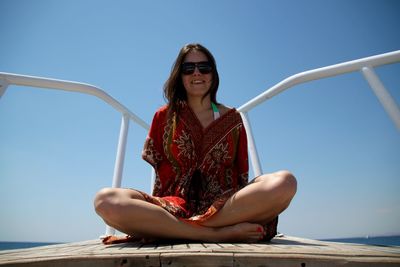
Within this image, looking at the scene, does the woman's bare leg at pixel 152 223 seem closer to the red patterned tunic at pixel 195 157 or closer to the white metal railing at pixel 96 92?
the red patterned tunic at pixel 195 157

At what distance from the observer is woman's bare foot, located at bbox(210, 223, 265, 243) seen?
5.47 feet

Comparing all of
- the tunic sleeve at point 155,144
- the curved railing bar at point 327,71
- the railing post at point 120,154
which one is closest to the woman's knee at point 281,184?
the curved railing bar at point 327,71

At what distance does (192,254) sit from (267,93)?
5.79 feet

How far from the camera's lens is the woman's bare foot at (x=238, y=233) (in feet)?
5.47

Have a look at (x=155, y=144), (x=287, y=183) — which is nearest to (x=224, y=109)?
(x=155, y=144)

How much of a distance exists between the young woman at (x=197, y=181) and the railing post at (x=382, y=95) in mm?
609

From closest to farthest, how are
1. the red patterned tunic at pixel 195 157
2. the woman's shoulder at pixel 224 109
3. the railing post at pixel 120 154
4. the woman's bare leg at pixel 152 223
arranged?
the woman's bare leg at pixel 152 223 < the red patterned tunic at pixel 195 157 < the woman's shoulder at pixel 224 109 < the railing post at pixel 120 154

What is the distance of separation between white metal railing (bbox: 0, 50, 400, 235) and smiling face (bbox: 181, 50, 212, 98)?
0.51m

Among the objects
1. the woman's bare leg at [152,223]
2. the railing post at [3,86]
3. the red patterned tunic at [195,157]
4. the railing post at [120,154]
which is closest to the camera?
the woman's bare leg at [152,223]

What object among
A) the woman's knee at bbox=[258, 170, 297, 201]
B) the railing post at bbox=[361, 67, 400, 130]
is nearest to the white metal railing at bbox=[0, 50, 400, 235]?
the railing post at bbox=[361, 67, 400, 130]

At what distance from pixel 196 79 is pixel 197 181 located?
30.1 inches

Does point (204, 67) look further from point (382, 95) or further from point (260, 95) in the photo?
point (382, 95)

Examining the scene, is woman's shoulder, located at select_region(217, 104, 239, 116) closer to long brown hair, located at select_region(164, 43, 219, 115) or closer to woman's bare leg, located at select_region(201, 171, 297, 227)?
long brown hair, located at select_region(164, 43, 219, 115)

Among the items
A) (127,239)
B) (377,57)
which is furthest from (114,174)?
(377,57)
